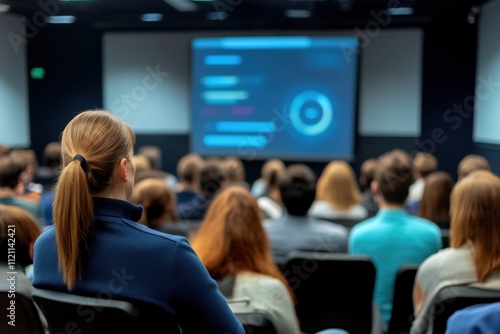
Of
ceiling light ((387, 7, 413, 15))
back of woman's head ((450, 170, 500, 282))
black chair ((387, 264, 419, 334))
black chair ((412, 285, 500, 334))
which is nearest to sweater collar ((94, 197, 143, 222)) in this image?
black chair ((412, 285, 500, 334))

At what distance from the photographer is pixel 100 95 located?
8.59 meters

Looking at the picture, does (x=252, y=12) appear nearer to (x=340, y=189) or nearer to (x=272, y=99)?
(x=272, y=99)

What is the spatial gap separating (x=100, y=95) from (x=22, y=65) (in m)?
1.30

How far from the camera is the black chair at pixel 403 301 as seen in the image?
2.24 meters

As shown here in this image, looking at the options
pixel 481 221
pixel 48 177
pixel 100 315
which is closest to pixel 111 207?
pixel 100 315

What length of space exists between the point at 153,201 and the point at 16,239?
1.14 metres

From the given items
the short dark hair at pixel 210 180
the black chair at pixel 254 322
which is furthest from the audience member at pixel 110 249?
the short dark hair at pixel 210 180

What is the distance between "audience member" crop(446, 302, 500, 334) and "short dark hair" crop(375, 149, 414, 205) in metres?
1.94

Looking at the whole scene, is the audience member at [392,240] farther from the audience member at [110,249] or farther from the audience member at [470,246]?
the audience member at [110,249]

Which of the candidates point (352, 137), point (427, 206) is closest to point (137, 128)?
point (352, 137)

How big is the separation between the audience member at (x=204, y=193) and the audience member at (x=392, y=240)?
139 cm

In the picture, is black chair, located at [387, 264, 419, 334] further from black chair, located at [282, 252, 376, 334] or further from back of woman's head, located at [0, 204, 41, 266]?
back of woman's head, located at [0, 204, 41, 266]

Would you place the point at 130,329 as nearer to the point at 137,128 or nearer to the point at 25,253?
the point at 25,253

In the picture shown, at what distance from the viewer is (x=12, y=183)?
3.38 metres
